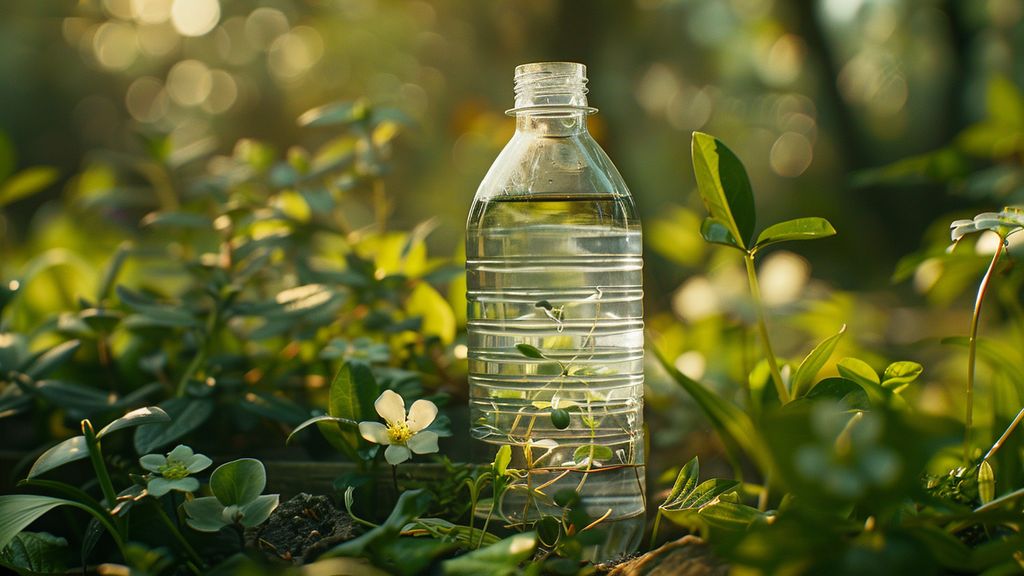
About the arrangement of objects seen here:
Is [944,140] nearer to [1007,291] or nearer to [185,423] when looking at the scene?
[1007,291]

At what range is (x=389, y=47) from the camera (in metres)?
5.90

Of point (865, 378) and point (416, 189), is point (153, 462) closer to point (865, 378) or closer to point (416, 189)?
point (865, 378)

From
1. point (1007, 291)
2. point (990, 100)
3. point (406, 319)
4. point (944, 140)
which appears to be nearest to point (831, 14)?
point (944, 140)

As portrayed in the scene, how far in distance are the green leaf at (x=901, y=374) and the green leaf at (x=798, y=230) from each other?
0.17 meters

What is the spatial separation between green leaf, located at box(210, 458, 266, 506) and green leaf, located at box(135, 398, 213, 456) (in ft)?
0.57

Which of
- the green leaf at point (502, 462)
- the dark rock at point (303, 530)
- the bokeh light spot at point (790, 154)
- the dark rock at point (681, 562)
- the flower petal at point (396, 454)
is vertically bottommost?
the dark rock at point (681, 562)

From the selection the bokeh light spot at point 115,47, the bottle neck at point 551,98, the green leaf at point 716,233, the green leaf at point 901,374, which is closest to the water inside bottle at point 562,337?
the bottle neck at point 551,98

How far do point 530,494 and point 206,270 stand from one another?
2.04ft

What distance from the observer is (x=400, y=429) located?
91 centimetres

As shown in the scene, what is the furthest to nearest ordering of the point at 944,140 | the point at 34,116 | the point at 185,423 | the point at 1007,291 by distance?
the point at 34,116, the point at 944,140, the point at 1007,291, the point at 185,423

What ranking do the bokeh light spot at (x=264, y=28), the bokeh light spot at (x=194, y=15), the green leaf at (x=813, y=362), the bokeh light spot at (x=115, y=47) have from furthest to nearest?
the bokeh light spot at (x=115, y=47), the bokeh light spot at (x=264, y=28), the bokeh light spot at (x=194, y=15), the green leaf at (x=813, y=362)

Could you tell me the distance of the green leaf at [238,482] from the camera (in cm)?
85

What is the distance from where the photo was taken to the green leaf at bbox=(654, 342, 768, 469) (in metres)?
1.05

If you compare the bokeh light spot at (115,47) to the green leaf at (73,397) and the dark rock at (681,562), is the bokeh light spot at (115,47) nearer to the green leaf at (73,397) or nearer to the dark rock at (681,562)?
the green leaf at (73,397)
